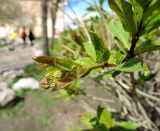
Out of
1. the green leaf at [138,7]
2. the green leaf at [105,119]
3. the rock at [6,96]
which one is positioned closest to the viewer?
the green leaf at [138,7]

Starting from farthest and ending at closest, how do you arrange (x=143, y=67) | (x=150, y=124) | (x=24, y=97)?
(x=24, y=97)
(x=150, y=124)
(x=143, y=67)

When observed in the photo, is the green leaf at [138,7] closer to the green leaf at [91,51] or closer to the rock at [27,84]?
the green leaf at [91,51]

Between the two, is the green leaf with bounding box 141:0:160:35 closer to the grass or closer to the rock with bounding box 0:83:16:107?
the grass

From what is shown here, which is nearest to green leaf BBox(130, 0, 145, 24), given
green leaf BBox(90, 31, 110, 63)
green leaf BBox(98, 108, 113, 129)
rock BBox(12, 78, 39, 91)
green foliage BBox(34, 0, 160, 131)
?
green foliage BBox(34, 0, 160, 131)

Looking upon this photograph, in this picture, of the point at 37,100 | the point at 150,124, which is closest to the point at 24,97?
the point at 37,100

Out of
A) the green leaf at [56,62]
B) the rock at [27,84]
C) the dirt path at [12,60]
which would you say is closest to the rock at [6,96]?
the rock at [27,84]

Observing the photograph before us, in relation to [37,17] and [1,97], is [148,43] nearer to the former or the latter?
[1,97]
